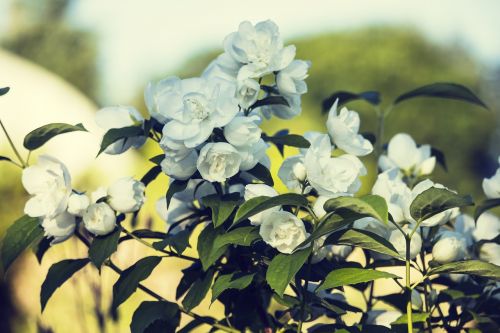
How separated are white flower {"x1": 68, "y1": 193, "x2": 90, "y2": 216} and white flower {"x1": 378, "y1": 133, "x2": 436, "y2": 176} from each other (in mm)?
732

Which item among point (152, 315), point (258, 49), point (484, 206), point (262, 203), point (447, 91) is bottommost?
point (152, 315)

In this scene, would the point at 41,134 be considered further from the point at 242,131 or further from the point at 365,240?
the point at 365,240

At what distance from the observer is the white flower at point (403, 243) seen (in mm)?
1437

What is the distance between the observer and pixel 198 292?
4.72 ft

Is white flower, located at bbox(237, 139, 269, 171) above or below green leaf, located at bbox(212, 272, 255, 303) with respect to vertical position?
above

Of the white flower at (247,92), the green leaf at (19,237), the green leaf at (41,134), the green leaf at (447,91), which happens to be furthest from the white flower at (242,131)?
the green leaf at (447,91)

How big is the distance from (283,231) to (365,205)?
212mm

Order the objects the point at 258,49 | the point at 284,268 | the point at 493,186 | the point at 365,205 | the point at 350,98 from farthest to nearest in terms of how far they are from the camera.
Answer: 1. the point at 350,98
2. the point at 493,186
3. the point at 258,49
4. the point at 284,268
5. the point at 365,205

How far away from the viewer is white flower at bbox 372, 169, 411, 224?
58.1 inches

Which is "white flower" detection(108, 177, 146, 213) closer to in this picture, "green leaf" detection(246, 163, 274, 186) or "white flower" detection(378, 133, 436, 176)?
"green leaf" detection(246, 163, 274, 186)

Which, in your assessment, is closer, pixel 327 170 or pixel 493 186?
pixel 327 170

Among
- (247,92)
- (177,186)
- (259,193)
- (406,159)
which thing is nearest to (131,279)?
(177,186)

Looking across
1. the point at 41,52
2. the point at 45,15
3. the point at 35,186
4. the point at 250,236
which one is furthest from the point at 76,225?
the point at 45,15

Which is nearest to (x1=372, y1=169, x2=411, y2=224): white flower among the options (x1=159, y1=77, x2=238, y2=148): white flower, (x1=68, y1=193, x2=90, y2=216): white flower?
(x1=159, y1=77, x2=238, y2=148): white flower
